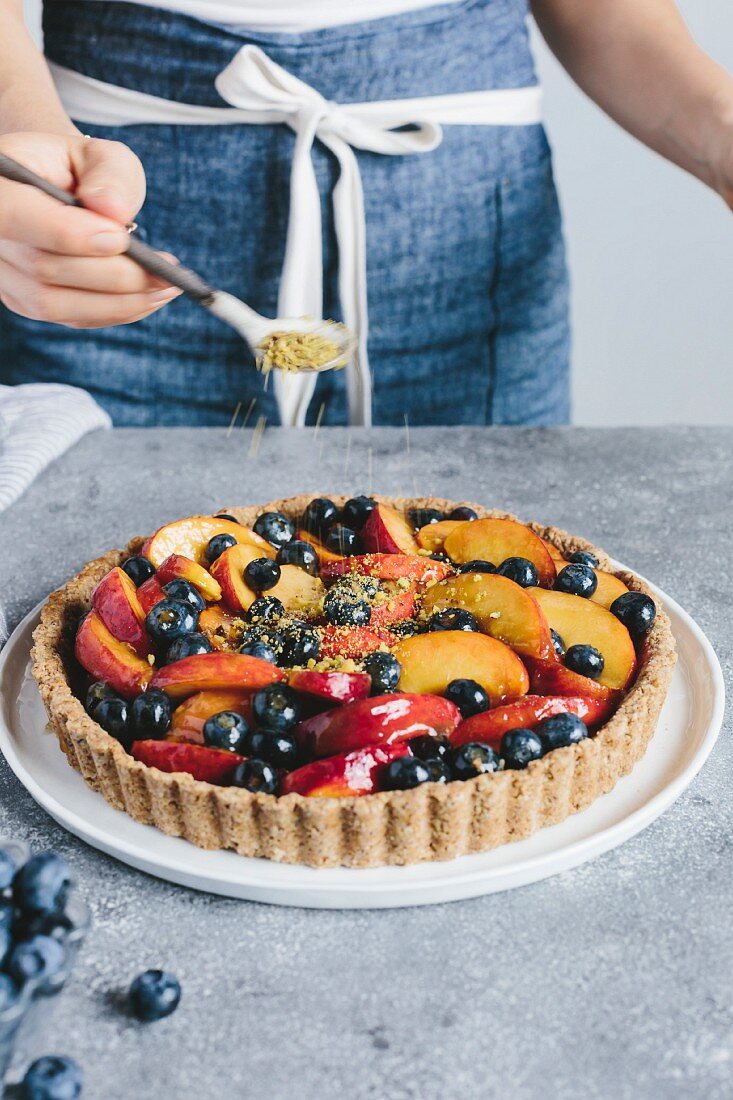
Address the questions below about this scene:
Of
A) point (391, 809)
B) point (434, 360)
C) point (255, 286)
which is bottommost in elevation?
point (391, 809)

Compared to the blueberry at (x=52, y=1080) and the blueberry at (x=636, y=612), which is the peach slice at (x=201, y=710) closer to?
the blueberry at (x=52, y=1080)

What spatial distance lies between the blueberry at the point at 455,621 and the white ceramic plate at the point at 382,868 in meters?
0.26

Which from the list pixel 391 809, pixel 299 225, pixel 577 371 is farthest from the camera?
pixel 577 371

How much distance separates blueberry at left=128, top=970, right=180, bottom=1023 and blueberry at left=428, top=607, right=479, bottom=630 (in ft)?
1.81

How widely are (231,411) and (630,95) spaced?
109 centimetres

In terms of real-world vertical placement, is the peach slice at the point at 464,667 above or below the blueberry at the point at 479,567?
below

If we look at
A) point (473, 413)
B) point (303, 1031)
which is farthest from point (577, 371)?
point (303, 1031)

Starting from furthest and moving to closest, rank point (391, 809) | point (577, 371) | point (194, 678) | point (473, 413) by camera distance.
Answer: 1. point (577, 371)
2. point (473, 413)
3. point (194, 678)
4. point (391, 809)

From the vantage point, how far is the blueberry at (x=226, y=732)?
1205 mm

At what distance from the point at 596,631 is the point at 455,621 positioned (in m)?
0.19

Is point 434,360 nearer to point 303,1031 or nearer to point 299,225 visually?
point 299,225

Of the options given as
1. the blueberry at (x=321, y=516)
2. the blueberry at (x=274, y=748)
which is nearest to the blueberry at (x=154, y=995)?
the blueberry at (x=274, y=748)

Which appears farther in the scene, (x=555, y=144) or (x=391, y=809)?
(x=555, y=144)

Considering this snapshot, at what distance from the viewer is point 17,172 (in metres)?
1.36
